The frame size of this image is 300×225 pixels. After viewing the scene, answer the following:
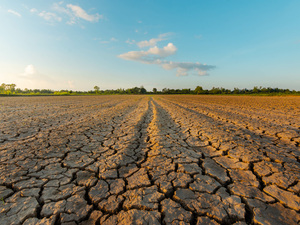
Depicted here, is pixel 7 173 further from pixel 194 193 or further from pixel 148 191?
pixel 194 193

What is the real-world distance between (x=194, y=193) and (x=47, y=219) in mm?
1431

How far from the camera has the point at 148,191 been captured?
1.56 metres

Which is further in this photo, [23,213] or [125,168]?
[125,168]

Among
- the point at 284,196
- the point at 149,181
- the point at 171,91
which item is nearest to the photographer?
the point at 284,196

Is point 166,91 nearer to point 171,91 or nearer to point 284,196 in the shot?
point 171,91

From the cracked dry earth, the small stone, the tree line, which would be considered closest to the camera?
the cracked dry earth

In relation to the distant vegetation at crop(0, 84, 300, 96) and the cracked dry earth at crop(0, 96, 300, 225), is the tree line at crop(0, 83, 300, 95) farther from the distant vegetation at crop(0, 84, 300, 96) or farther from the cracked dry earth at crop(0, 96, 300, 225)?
the cracked dry earth at crop(0, 96, 300, 225)

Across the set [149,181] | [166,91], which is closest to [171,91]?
[166,91]

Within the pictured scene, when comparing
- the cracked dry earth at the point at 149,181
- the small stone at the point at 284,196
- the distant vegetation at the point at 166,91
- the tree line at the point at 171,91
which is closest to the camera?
the cracked dry earth at the point at 149,181

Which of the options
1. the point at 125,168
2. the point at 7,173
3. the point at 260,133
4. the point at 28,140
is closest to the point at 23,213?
the point at 7,173

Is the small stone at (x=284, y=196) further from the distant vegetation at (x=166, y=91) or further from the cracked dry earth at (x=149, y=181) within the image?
the distant vegetation at (x=166, y=91)

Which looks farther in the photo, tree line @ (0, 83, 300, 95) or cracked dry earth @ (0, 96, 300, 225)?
tree line @ (0, 83, 300, 95)

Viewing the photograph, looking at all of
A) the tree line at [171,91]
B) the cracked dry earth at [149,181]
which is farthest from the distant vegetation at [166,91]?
the cracked dry earth at [149,181]

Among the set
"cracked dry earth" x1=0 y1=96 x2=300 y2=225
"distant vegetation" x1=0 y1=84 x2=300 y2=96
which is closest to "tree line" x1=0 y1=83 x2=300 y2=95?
"distant vegetation" x1=0 y1=84 x2=300 y2=96
